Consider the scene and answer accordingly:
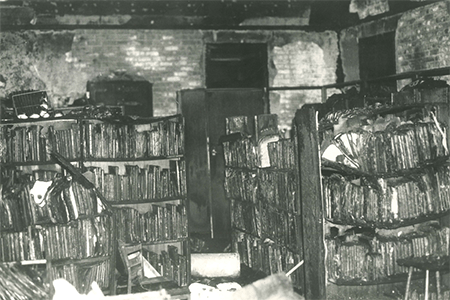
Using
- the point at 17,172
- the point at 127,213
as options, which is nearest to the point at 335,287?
the point at 127,213

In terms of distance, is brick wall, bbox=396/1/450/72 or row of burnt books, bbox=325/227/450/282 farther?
brick wall, bbox=396/1/450/72

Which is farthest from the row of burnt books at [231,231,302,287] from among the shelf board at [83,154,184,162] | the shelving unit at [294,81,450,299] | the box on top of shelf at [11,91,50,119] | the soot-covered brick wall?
the box on top of shelf at [11,91,50,119]

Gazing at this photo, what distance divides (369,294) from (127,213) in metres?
3.09

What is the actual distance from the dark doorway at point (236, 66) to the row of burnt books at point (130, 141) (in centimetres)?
327

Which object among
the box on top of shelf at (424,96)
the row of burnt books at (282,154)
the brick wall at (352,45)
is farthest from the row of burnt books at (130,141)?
the brick wall at (352,45)

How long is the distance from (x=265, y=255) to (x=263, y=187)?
0.90 metres

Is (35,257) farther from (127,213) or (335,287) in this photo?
(335,287)

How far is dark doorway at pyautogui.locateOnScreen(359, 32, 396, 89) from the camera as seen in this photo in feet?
32.7

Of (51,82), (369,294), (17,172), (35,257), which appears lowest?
(369,294)

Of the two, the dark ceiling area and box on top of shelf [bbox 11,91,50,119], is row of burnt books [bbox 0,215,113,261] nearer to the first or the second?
box on top of shelf [bbox 11,91,50,119]

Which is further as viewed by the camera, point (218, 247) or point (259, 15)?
point (259, 15)

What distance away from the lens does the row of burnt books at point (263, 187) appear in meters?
6.76

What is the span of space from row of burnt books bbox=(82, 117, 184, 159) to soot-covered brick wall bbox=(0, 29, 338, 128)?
2799 mm

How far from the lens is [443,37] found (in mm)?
8688
